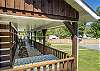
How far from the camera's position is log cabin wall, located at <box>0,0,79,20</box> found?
17.4 ft

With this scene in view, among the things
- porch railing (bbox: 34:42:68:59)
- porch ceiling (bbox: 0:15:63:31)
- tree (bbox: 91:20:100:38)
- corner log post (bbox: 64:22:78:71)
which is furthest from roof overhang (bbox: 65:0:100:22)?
tree (bbox: 91:20:100:38)

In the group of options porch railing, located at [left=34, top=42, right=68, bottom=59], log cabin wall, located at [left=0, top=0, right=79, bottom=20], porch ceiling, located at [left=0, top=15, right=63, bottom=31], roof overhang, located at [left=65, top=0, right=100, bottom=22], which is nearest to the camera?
log cabin wall, located at [left=0, top=0, right=79, bottom=20]

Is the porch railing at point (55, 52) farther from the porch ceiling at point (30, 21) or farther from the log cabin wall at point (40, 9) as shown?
the log cabin wall at point (40, 9)

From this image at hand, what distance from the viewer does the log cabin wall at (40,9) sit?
530 centimetres

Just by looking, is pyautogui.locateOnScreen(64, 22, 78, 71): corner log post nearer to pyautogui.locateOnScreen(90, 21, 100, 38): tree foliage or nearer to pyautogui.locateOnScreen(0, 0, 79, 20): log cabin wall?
pyautogui.locateOnScreen(0, 0, 79, 20): log cabin wall

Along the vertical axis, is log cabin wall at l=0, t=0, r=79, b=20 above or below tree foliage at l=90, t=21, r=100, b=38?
above

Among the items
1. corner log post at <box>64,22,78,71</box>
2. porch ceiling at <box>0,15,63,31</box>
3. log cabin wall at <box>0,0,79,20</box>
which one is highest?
log cabin wall at <box>0,0,79,20</box>

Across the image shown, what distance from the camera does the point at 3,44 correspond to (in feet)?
25.4

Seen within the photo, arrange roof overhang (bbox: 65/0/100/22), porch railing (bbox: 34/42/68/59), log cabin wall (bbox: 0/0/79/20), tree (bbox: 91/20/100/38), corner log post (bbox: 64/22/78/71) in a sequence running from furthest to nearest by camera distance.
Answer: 1. tree (bbox: 91/20/100/38)
2. porch railing (bbox: 34/42/68/59)
3. corner log post (bbox: 64/22/78/71)
4. roof overhang (bbox: 65/0/100/22)
5. log cabin wall (bbox: 0/0/79/20)

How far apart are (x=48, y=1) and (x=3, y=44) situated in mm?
2990

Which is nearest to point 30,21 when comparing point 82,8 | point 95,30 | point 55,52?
point 55,52

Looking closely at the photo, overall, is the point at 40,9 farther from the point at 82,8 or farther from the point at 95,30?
the point at 95,30

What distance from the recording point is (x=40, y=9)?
589 cm

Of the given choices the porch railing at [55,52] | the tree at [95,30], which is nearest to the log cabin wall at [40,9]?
the porch railing at [55,52]
